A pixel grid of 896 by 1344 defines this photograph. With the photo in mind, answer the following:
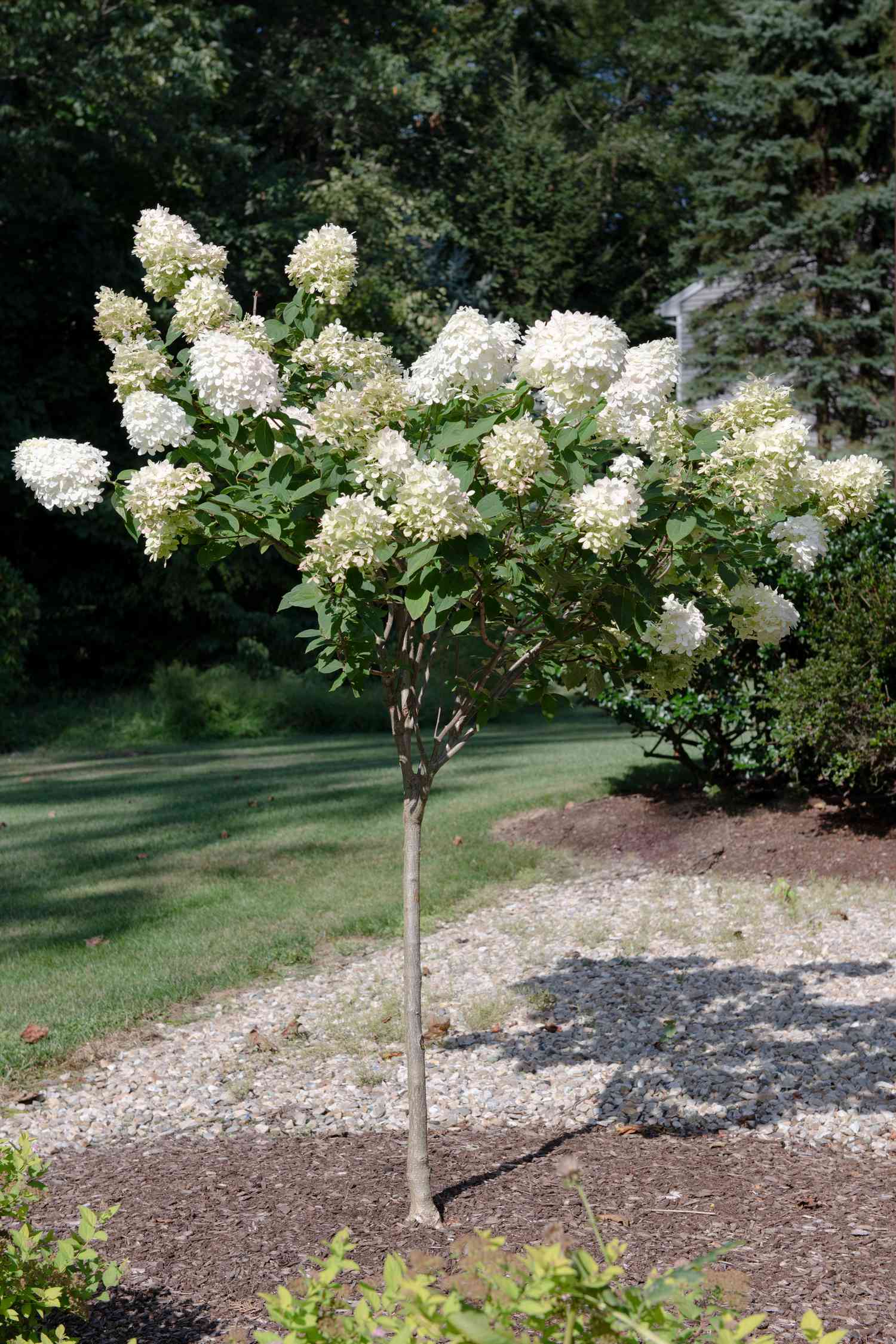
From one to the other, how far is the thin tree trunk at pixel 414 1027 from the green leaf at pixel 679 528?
0.93m

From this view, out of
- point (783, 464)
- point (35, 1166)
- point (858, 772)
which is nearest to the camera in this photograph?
point (35, 1166)

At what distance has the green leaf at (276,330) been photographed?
2.98 m

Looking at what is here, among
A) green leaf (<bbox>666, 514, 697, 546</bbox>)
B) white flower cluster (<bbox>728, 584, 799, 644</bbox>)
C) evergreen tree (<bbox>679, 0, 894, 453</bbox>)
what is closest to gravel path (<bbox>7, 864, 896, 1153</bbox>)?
white flower cluster (<bbox>728, 584, 799, 644</bbox>)

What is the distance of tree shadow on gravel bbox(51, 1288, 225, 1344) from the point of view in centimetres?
249

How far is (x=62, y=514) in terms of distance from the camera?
56.5 feet

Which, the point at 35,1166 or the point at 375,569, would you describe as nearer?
the point at 35,1166

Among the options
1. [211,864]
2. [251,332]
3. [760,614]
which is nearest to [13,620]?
[211,864]

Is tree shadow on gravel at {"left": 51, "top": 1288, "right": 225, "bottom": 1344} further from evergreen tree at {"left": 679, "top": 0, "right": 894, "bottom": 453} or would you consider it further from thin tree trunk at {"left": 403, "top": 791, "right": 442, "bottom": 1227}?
evergreen tree at {"left": 679, "top": 0, "right": 894, "bottom": 453}

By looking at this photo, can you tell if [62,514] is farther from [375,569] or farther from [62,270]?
[375,569]

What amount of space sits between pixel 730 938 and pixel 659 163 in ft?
88.3

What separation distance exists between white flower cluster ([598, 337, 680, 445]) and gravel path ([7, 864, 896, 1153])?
2.12 m

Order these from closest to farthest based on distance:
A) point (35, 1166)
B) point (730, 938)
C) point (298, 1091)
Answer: point (35, 1166) → point (298, 1091) → point (730, 938)

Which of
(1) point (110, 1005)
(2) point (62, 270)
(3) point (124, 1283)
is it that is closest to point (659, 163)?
(2) point (62, 270)

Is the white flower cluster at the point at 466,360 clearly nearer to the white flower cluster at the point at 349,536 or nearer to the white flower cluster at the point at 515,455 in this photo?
the white flower cluster at the point at 515,455
